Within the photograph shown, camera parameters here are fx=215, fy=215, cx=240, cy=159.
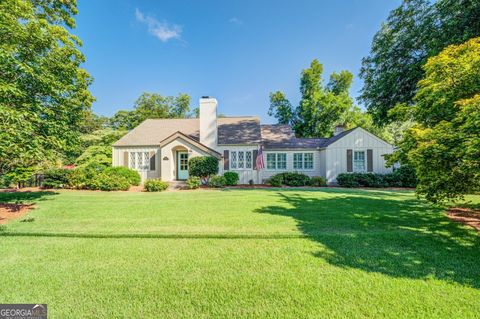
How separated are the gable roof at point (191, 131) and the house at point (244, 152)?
0.08m

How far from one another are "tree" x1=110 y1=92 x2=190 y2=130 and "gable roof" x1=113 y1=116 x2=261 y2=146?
1608 cm

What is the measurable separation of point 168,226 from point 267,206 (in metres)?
3.90

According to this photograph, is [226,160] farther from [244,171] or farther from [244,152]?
[244,171]

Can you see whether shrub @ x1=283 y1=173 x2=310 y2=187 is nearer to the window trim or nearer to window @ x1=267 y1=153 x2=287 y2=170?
window @ x1=267 y1=153 x2=287 y2=170

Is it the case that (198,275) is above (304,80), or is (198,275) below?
below

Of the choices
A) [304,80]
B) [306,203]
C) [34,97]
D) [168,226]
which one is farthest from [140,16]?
[304,80]

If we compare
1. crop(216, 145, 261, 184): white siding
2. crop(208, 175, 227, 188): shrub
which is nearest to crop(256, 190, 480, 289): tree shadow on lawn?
crop(208, 175, 227, 188): shrub

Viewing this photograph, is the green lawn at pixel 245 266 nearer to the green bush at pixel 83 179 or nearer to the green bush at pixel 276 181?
the green bush at pixel 83 179

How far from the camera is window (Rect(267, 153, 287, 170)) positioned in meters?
18.1

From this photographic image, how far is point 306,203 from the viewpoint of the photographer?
9070 millimetres

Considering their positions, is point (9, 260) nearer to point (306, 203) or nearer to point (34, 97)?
point (34, 97)

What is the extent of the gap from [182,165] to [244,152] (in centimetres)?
519

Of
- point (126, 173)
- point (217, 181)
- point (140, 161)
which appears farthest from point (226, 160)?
point (126, 173)

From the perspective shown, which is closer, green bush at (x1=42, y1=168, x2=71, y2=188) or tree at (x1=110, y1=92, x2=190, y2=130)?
green bush at (x1=42, y1=168, x2=71, y2=188)
